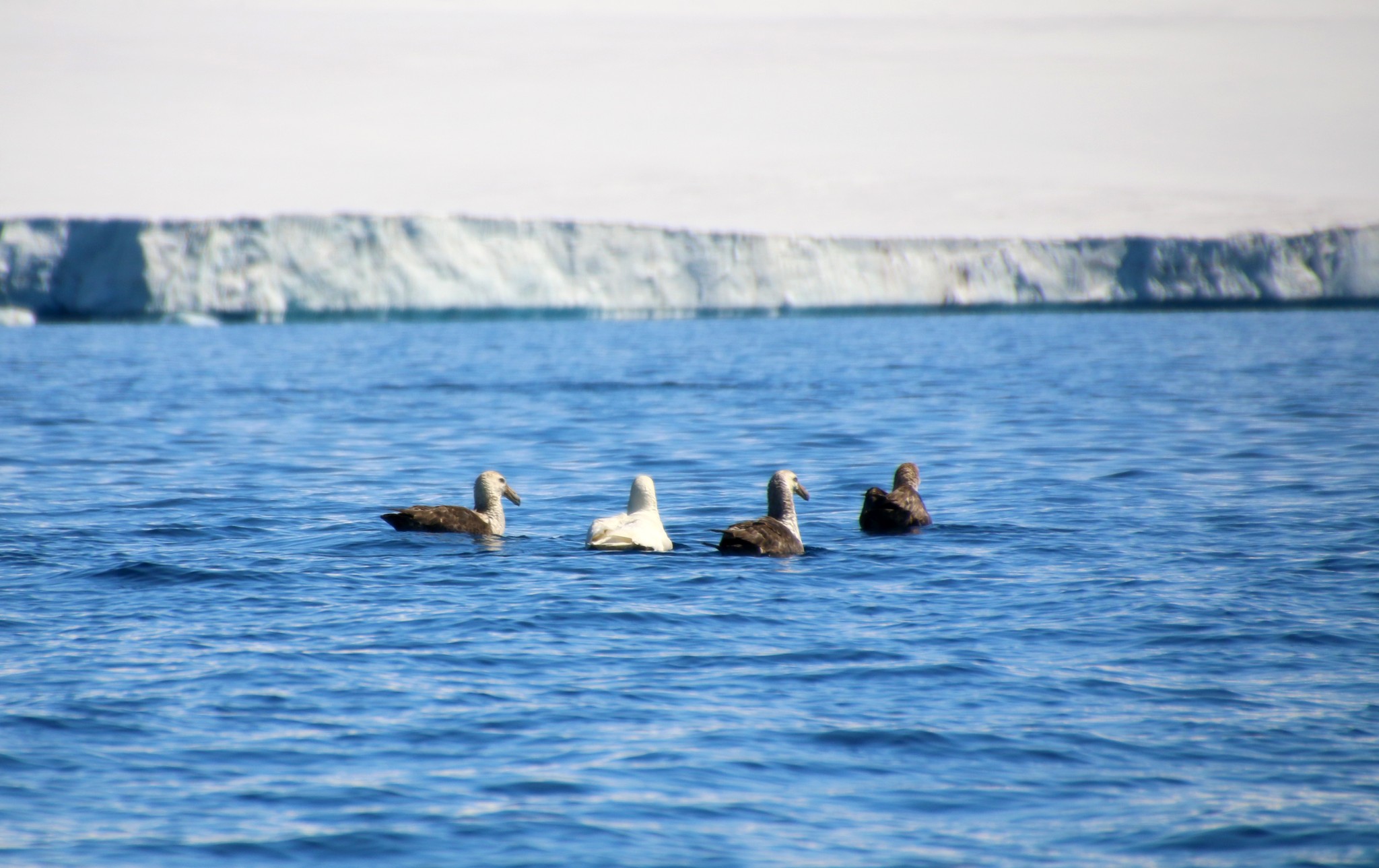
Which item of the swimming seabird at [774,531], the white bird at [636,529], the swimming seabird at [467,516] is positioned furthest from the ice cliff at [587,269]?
the swimming seabird at [774,531]

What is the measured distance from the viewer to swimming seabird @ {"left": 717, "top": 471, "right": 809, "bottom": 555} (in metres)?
10.5

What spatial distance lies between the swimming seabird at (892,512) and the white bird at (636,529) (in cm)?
190

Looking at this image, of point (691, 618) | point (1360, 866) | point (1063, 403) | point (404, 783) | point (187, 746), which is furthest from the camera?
point (1063, 403)

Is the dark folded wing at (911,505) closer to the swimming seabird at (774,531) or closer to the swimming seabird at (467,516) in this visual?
the swimming seabird at (774,531)

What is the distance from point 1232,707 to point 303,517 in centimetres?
876

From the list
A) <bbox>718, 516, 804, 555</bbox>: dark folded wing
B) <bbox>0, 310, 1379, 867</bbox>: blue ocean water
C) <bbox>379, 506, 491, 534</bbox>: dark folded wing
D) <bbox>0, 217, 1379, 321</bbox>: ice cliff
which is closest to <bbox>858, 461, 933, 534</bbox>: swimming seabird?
<bbox>0, 310, 1379, 867</bbox>: blue ocean water

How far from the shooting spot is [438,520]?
37.4ft

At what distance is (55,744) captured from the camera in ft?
21.0

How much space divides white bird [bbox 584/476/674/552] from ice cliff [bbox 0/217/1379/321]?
175 feet

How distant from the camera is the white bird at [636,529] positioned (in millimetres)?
10656

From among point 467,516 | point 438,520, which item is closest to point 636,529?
point 467,516

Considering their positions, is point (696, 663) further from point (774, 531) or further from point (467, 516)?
point (467, 516)

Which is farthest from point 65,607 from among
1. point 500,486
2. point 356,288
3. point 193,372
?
point 356,288

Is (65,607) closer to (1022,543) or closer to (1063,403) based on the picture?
(1022,543)
